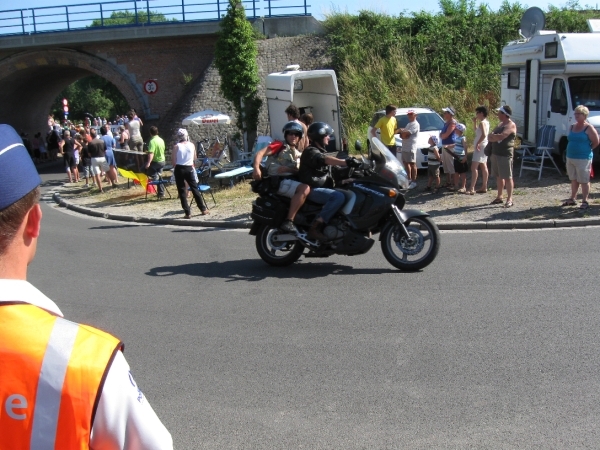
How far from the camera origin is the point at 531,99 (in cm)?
1662

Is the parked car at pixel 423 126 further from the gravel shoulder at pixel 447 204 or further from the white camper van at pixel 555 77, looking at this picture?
the white camper van at pixel 555 77


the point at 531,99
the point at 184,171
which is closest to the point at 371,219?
the point at 184,171

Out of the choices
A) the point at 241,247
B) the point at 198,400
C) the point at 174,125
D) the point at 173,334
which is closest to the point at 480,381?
the point at 198,400

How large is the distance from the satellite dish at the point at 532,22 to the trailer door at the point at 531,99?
1119 mm

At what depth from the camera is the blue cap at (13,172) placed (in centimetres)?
145

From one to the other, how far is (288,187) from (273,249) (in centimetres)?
88

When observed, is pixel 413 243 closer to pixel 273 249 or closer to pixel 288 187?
pixel 288 187

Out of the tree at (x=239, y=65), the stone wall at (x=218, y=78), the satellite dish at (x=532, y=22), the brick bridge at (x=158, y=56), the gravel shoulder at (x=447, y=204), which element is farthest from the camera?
the brick bridge at (x=158, y=56)

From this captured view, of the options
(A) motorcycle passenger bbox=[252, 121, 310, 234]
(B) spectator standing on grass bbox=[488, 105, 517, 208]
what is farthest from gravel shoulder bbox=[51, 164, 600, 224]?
(A) motorcycle passenger bbox=[252, 121, 310, 234]

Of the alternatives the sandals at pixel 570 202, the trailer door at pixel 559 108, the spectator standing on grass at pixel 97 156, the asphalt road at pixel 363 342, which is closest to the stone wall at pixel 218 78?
the spectator standing on grass at pixel 97 156

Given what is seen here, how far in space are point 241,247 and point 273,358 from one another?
205 inches

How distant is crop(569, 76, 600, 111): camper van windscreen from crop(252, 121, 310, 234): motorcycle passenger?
28.9 ft

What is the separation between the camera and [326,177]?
8.66 meters

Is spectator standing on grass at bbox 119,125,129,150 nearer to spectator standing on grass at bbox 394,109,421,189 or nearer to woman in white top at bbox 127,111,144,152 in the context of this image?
woman in white top at bbox 127,111,144,152
